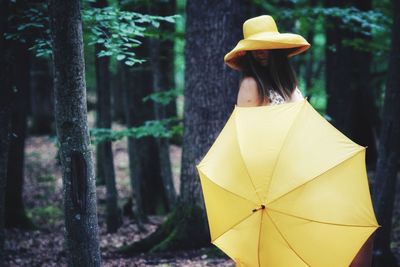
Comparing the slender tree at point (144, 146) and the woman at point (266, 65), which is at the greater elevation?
the woman at point (266, 65)

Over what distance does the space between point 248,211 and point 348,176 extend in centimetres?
82

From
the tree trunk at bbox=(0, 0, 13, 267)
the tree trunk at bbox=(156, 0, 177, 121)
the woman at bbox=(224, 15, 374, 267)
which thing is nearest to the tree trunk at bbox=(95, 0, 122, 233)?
the tree trunk at bbox=(156, 0, 177, 121)

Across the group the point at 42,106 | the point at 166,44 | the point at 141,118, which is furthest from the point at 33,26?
the point at 42,106

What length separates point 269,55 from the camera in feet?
13.4

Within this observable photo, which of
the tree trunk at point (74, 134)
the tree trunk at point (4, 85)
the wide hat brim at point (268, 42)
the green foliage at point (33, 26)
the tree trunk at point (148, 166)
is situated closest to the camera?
the tree trunk at point (74, 134)

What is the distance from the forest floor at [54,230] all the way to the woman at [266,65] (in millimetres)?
2876

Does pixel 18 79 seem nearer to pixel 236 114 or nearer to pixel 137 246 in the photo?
pixel 137 246

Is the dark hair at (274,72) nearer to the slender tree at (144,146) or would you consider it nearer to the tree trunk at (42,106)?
the slender tree at (144,146)

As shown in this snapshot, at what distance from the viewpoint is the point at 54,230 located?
1060cm

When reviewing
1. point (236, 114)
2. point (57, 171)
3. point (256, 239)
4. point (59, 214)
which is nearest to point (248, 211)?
point (256, 239)

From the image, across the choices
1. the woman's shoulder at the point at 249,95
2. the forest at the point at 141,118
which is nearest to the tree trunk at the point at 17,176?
the forest at the point at 141,118

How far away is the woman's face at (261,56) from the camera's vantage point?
4078 mm

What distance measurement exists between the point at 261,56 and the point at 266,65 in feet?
0.32

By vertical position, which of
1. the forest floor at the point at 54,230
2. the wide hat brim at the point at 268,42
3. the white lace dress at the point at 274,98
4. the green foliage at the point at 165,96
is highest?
the wide hat brim at the point at 268,42
